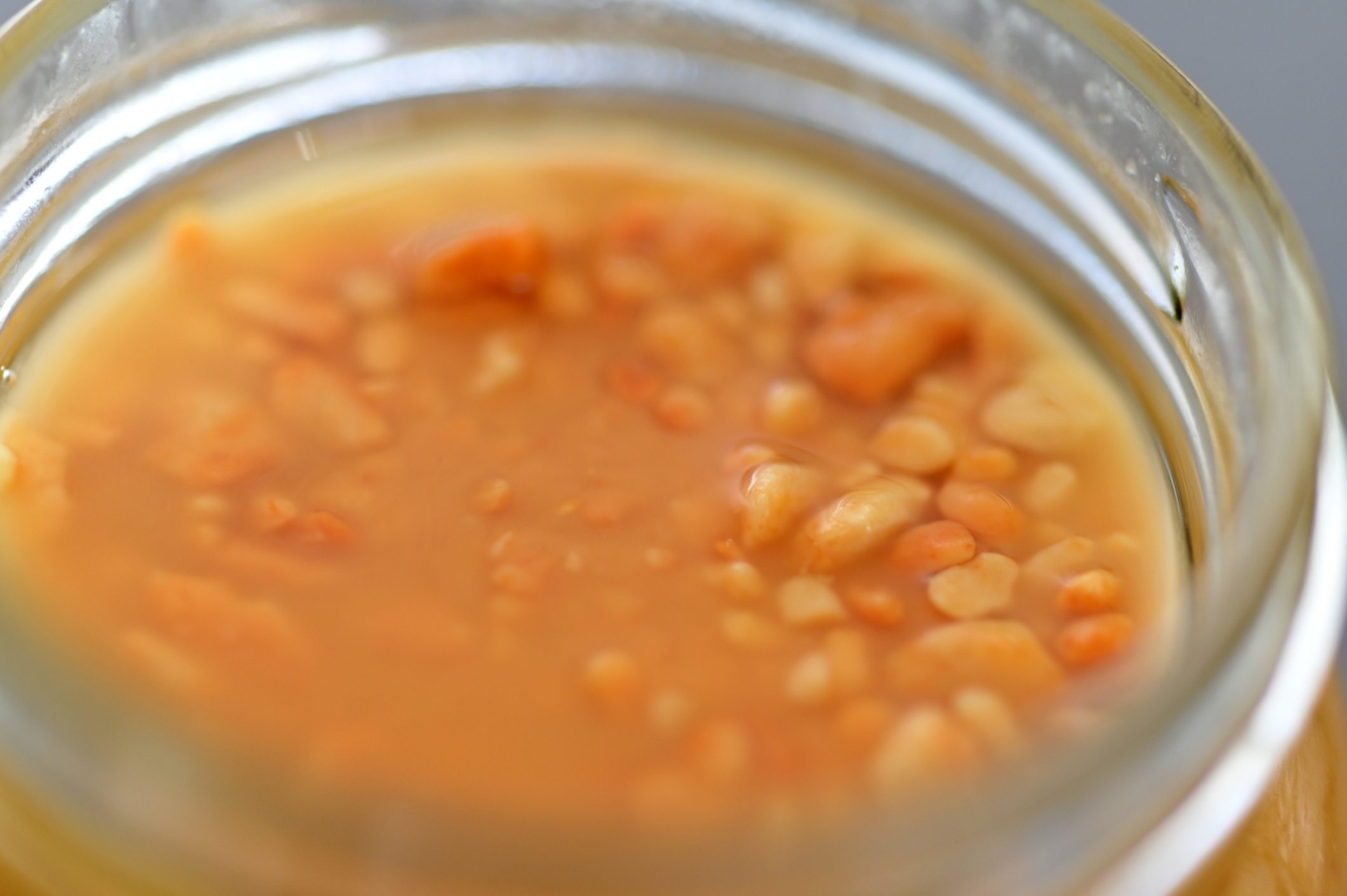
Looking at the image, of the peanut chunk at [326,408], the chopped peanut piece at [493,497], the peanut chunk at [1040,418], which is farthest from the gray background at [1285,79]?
the chopped peanut piece at [493,497]

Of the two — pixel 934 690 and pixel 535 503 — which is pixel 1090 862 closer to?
pixel 934 690

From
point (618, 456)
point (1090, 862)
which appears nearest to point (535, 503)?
point (618, 456)

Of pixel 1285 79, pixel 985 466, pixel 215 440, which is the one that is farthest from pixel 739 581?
pixel 1285 79

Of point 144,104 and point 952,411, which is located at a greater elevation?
point 144,104

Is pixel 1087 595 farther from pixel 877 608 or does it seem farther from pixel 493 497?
pixel 493 497

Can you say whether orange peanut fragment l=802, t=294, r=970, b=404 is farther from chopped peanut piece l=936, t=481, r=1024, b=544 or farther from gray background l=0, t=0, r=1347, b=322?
gray background l=0, t=0, r=1347, b=322

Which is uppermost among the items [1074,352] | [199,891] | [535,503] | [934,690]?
[1074,352]
